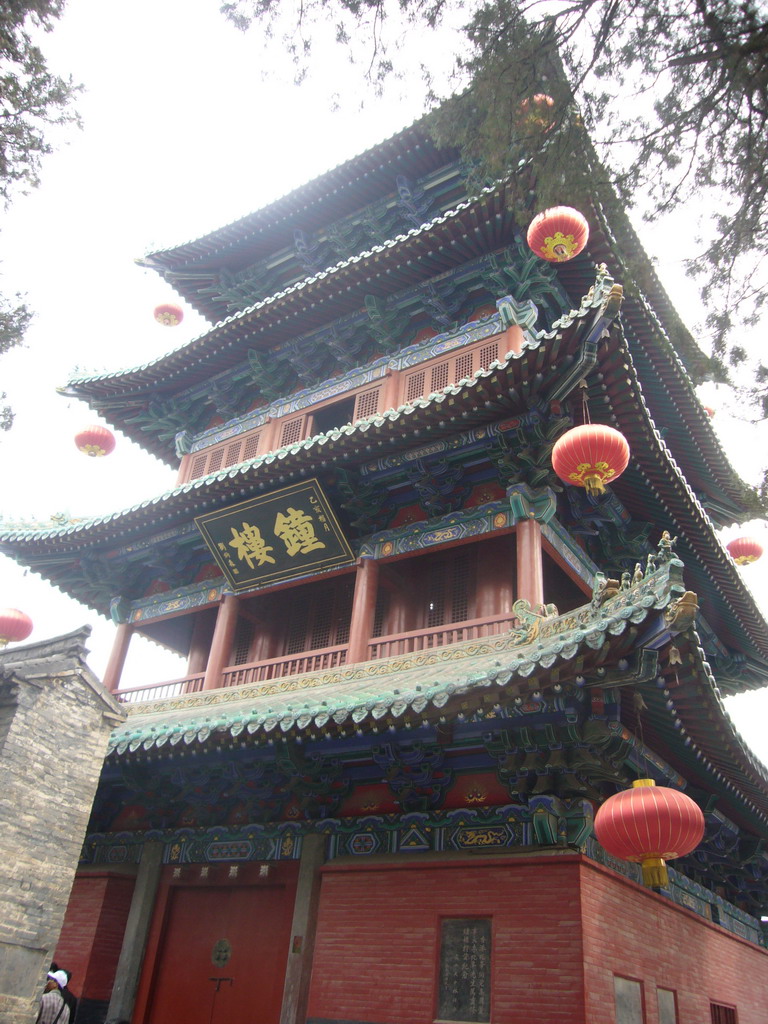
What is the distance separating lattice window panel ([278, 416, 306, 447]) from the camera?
1241cm

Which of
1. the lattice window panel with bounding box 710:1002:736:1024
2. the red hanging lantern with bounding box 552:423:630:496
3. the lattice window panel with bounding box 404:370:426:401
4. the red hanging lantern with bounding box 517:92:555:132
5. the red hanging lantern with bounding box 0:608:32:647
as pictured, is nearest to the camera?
the red hanging lantern with bounding box 517:92:555:132

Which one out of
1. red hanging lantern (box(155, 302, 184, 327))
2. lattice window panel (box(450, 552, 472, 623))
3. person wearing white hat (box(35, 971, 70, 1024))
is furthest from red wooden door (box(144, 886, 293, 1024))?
red hanging lantern (box(155, 302, 184, 327))

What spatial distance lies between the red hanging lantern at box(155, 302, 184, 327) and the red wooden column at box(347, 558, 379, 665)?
301 inches

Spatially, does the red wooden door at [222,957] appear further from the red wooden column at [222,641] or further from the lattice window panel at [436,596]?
the lattice window panel at [436,596]

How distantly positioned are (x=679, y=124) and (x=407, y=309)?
6597 millimetres

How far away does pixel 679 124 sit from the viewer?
5539 mm

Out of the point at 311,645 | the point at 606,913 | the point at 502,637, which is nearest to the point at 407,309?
the point at 311,645

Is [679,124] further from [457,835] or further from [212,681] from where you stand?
[212,681]

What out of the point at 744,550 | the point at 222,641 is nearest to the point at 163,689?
the point at 222,641

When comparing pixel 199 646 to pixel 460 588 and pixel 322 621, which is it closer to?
pixel 322 621

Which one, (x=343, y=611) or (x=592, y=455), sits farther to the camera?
(x=343, y=611)

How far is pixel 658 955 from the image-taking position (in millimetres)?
7465

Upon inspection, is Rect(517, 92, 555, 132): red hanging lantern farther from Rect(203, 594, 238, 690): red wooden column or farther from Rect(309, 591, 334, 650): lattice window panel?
Rect(203, 594, 238, 690): red wooden column

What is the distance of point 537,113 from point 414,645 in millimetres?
5603
